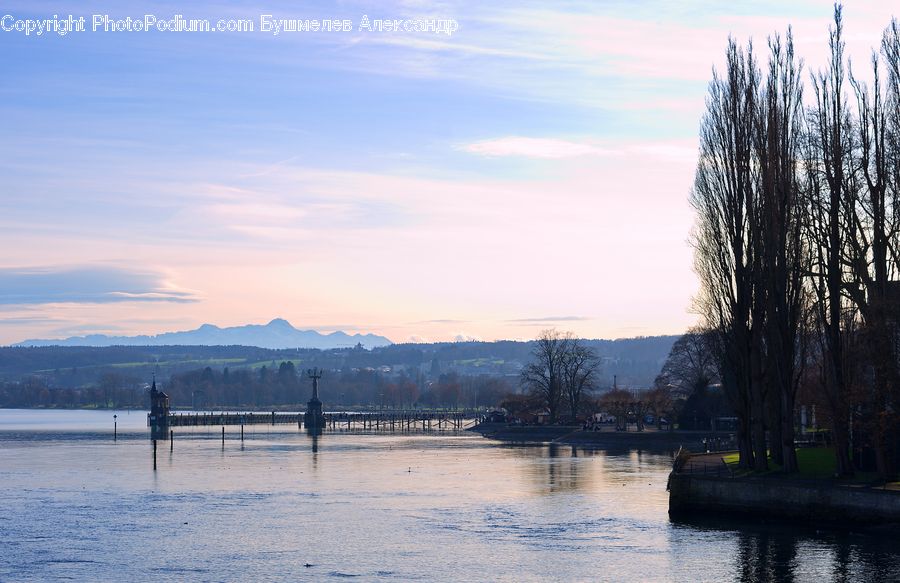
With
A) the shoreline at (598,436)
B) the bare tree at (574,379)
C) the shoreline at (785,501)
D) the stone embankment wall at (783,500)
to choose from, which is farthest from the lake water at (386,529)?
the bare tree at (574,379)

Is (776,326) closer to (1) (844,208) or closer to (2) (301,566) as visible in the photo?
(1) (844,208)

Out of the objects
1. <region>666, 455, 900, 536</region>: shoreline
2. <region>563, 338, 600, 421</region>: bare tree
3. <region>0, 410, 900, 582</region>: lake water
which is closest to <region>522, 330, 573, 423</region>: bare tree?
<region>563, 338, 600, 421</region>: bare tree

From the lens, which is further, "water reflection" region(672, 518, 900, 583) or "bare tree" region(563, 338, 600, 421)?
"bare tree" region(563, 338, 600, 421)

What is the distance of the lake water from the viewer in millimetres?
43969

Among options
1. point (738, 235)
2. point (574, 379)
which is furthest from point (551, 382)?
point (738, 235)

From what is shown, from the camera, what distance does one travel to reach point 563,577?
4266 cm

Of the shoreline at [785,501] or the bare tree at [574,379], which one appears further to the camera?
the bare tree at [574,379]

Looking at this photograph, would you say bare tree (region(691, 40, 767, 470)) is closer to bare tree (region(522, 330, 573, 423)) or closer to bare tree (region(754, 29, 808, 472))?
bare tree (region(754, 29, 808, 472))

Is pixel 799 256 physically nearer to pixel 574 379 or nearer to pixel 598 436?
pixel 598 436

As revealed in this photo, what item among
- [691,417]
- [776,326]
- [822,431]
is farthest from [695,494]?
[691,417]

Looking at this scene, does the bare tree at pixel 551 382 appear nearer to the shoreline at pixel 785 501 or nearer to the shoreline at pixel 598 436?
the shoreline at pixel 598 436

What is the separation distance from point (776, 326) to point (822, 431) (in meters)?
28.5

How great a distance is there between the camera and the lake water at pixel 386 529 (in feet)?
144

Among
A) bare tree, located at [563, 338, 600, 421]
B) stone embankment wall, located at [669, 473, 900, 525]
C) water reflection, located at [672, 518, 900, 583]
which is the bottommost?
water reflection, located at [672, 518, 900, 583]
